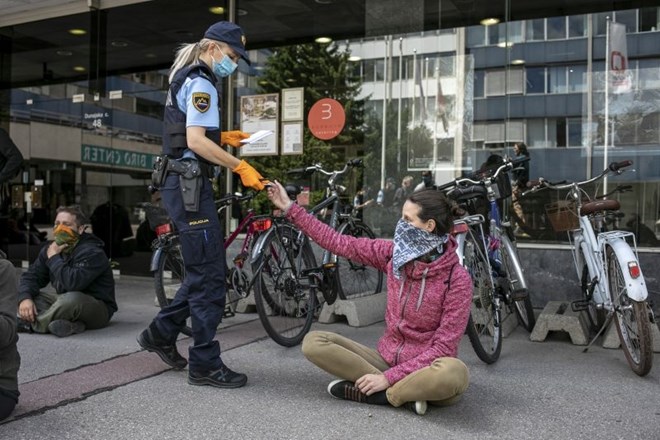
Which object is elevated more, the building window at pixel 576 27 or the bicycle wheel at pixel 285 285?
the building window at pixel 576 27

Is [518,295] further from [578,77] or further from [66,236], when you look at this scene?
[578,77]

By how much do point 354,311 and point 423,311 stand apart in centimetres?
219

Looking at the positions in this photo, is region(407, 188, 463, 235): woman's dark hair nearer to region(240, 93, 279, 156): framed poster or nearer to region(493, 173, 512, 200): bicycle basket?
region(493, 173, 512, 200): bicycle basket

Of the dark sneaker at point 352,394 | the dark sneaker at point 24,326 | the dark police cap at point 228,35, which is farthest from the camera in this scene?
the dark sneaker at point 24,326

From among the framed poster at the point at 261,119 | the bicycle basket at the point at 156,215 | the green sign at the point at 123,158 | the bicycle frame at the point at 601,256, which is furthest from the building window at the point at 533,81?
the green sign at the point at 123,158

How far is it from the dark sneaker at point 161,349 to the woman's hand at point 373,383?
126cm

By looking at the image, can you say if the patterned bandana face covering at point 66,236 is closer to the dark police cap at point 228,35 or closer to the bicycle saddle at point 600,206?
the dark police cap at point 228,35

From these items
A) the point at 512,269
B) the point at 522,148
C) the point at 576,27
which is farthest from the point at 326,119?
the point at 512,269

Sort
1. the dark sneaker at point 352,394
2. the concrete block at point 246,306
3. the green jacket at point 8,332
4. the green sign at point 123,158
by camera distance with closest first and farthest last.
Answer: the green jacket at point 8,332, the dark sneaker at point 352,394, the concrete block at point 246,306, the green sign at point 123,158

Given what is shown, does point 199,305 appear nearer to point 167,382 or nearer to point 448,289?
point 167,382

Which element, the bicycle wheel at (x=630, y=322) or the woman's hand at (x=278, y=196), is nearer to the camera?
the woman's hand at (x=278, y=196)

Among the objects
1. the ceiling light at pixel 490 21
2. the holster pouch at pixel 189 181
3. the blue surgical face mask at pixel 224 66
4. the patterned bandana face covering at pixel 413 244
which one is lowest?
the patterned bandana face covering at pixel 413 244

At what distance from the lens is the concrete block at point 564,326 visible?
468cm

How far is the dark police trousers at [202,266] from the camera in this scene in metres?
3.46
